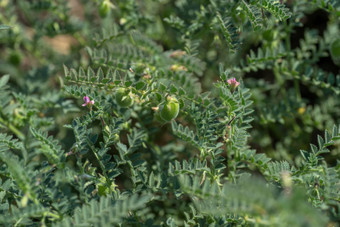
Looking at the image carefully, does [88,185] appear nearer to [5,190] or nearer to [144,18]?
[5,190]

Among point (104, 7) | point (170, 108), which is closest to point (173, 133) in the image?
point (170, 108)

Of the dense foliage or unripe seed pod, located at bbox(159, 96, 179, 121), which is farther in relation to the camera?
unripe seed pod, located at bbox(159, 96, 179, 121)

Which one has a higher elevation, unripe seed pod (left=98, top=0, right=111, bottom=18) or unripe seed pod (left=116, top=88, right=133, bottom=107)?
unripe seed pod (left=98, top=0, right=111, bottom=18)

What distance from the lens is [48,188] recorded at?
63.2 inches

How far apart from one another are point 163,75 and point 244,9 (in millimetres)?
512

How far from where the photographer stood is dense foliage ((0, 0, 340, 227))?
1.53m

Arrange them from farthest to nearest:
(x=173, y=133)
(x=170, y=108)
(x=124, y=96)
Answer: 1. (x=173, y=133)
2. (x=124, y=96)
3. (x=170, y=108)

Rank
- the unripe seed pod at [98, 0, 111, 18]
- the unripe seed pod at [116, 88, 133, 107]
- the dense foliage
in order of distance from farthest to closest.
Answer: the unripe seed pod at [98, 0, 111, 18]
the unripe seed pod at [116, 88, 133, 107]
the dense foliage

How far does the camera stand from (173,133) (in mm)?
2145

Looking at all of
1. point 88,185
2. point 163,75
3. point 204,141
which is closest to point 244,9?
point 163,75

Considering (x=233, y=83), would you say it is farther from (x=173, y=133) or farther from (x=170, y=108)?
(x=173, y=133)

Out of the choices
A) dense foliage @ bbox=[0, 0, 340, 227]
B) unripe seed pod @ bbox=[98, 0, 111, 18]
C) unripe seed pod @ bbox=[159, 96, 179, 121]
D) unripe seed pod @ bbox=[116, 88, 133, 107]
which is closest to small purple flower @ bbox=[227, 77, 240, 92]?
dense foliage @ bbox=[0, 0, 340, 227]

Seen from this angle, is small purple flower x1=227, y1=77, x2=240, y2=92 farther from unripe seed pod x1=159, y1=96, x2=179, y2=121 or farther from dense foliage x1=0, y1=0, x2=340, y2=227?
unripe seed pod x1=159, y1=96, x2=179, y2=121

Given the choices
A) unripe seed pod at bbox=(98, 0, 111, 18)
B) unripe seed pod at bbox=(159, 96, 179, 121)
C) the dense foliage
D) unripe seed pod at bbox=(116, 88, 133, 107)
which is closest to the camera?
the dense foliage
